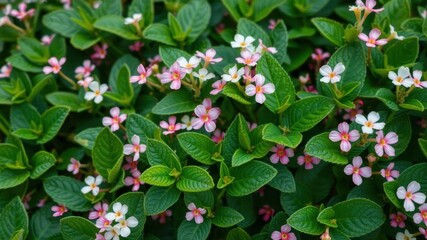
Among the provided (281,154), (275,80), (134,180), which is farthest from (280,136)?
(134,180)

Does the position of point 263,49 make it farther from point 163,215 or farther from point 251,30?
point 163,215

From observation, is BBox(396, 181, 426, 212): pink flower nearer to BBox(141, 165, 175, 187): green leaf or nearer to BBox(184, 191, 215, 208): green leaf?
BBox(184, 191, 215, 208): green leaf

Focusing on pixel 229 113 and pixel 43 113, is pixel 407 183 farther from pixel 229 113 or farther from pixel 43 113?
pixel 43 113

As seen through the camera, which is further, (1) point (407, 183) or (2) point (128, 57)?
(2) point (128, 57)

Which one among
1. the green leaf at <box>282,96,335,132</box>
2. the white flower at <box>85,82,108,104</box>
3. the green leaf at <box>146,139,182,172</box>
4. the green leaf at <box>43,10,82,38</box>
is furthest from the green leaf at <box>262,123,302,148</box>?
the green leaf at <box>43,10,82,38</box>

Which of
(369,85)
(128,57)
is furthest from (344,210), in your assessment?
(128,57)

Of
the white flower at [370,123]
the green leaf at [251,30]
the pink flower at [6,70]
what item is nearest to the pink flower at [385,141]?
the white flower at [370,123]
